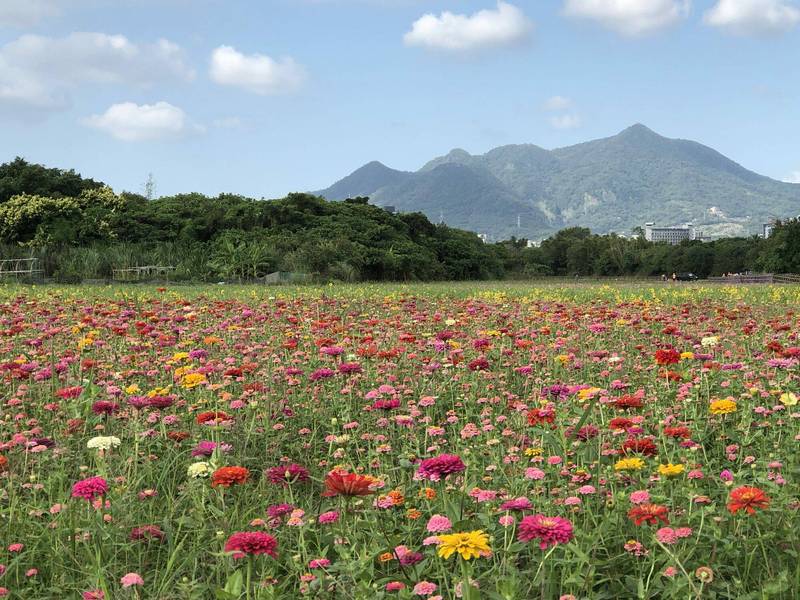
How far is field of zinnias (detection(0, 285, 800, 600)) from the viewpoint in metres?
1.76

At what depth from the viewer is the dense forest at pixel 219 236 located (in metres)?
24.8

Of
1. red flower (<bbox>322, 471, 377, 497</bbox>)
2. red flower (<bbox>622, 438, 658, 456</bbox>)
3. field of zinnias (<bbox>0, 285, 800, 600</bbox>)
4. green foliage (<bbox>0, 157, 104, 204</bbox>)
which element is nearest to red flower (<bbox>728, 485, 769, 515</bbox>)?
field of zinnias (<bbox>0, 285, 800, 600</bbox>)

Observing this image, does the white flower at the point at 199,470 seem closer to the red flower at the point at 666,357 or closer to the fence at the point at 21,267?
the red flower at the point at 666,357

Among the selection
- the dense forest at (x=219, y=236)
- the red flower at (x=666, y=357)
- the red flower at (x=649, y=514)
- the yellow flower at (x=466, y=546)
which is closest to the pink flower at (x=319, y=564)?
the yellow flower at (x=466, y=546)

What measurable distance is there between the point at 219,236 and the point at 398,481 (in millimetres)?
29520

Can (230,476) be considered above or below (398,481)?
above

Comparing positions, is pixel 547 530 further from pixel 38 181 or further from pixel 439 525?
pixel 38 181

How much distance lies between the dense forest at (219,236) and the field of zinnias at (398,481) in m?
19.4

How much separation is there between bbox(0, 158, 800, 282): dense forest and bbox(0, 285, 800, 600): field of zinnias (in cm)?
1938

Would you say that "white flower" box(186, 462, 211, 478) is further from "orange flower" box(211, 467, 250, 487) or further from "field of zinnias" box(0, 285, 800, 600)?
"orange flower" box(211, 467, 250, 487)

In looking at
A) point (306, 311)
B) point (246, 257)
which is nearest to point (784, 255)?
point (246, 257)

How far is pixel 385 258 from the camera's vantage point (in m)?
31.4

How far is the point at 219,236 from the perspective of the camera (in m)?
30.8

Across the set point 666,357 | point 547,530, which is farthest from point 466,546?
point 666,357
